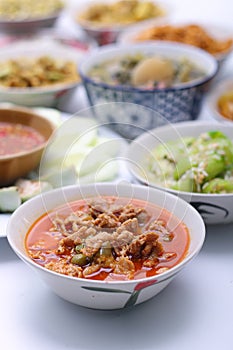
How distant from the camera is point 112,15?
2475mm

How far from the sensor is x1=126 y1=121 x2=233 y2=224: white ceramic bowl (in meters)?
1.22

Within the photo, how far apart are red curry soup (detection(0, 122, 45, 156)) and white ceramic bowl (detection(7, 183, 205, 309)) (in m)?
0.31

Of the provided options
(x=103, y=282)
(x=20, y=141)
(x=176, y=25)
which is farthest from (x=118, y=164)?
(x=176, y=25)

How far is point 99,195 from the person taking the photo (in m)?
1.25

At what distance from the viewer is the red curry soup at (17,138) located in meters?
1.51

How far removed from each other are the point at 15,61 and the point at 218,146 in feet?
3.00

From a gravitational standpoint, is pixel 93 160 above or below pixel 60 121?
above

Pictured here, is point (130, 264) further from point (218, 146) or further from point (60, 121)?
point (60, 121)

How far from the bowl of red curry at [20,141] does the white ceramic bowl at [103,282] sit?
0.73 feet

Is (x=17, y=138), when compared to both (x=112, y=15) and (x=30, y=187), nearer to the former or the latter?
(x=30, y=187)

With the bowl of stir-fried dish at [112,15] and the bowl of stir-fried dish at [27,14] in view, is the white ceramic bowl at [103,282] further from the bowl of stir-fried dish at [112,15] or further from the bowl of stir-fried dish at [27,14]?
the bowl of stir-fried dish at [27,14]

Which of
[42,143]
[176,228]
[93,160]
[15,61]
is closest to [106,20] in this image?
[15,61]

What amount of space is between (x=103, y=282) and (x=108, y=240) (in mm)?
121

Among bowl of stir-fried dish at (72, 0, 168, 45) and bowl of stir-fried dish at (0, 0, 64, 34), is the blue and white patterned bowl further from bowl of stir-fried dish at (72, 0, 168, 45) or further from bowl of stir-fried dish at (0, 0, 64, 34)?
bowl of stir-fried dish at (0, 0, 64, 34)
